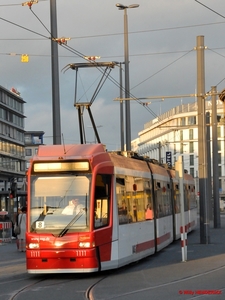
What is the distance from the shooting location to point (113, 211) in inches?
651

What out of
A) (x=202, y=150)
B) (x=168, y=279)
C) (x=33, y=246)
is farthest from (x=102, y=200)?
(x=202, y=150)

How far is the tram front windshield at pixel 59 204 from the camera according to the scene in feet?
51.5

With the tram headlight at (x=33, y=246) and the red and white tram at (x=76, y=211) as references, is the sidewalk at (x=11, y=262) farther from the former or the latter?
the red and white tram at (x=76, y=211)

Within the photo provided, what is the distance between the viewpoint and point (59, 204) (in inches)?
626

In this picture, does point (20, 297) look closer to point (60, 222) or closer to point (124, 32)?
point (60, 222)

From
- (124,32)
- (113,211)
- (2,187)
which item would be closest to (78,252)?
(113,211)

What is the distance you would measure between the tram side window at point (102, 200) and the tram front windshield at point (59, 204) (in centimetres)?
27

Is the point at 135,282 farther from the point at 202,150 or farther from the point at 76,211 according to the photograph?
the point at 202,150

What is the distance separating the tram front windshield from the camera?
51.5 feet

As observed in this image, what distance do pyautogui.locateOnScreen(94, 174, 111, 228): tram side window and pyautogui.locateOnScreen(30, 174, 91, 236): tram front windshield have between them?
0.27 metres

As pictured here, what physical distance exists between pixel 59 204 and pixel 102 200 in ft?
3.24

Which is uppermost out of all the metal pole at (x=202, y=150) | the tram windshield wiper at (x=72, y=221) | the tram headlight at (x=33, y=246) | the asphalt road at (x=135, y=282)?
the metal pole at (x=202, y=150)

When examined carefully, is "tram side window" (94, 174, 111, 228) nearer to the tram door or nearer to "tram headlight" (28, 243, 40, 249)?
the tram door

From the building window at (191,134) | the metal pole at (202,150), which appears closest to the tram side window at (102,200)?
the metal pole at (202,150)
